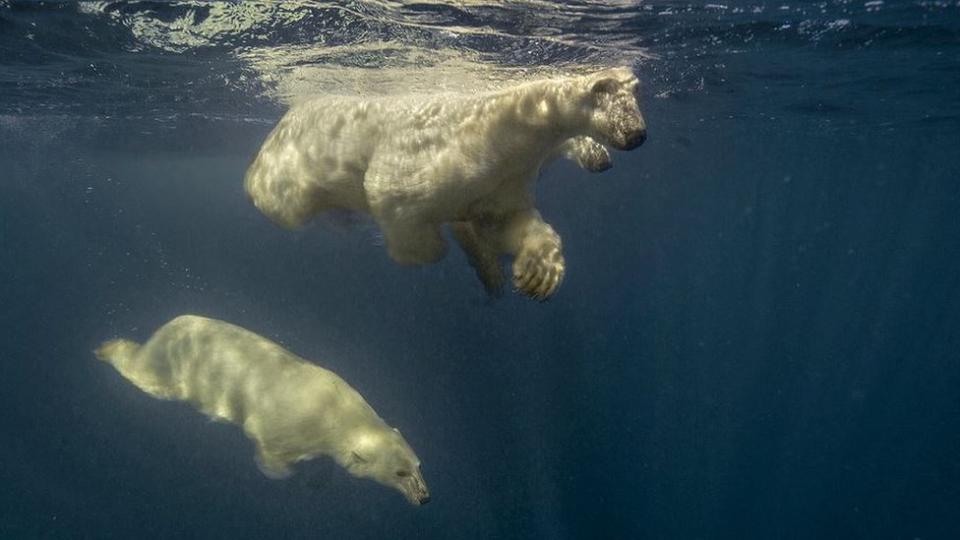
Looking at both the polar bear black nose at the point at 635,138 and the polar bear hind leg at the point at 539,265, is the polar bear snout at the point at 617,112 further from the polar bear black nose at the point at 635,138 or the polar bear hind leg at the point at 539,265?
the polar bear hind leg at the point at 539,265

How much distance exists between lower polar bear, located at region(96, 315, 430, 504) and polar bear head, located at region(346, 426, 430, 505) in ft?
0.04

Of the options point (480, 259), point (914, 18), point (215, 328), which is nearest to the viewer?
point (480, 259)

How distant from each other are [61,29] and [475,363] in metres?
12.9

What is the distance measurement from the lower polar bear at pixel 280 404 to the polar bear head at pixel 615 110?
505cm

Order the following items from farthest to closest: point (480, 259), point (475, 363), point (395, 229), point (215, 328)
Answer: point (475, 363), point (215, 328), point (480, 259), point (395, 229)

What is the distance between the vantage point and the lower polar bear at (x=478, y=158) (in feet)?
12.8

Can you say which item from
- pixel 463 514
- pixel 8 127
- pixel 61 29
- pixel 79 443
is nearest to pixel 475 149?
pixel 61 29

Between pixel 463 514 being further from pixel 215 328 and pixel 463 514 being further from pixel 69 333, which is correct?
pixel 69 333

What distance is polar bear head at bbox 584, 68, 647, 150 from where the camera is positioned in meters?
3.58

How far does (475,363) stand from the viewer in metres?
18.6

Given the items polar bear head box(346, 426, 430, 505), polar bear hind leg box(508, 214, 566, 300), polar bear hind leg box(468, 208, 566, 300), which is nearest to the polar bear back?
polar bear hind leg box(468, 208, 566, 300)

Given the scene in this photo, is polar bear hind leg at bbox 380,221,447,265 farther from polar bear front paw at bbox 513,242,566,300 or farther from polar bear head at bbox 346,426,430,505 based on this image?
polar bear head at bbox 346,426,430,505

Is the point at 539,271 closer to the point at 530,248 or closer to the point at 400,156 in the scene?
the point at 530,248

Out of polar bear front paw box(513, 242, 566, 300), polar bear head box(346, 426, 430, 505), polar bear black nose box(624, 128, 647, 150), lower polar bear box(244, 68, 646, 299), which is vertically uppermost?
polar bear black nose box(624, 128, 647, 150)
